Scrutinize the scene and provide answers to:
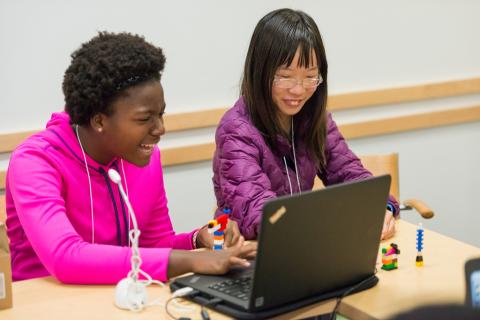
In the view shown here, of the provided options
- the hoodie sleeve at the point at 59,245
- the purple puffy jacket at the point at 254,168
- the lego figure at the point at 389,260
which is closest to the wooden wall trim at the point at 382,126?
the purple puffy jacket at the point at 254,168

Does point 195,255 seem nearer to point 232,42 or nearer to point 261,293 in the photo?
point 261,293

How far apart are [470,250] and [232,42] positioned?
157cm

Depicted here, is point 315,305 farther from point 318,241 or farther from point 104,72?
point 104,72

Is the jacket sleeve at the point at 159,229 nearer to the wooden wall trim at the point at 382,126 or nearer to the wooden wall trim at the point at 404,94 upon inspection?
the wooden wall trim at the point at 382,126

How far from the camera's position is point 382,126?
3875mm

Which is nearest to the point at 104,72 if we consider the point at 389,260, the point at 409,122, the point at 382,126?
the point at 389,260

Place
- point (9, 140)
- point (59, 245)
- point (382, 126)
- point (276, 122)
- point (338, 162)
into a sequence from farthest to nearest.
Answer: point (382, 126) < point (9, 140) < point (338, 162) < point (276, 122) < point (59, 245)

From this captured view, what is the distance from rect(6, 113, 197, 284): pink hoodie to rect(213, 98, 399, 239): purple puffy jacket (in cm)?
19

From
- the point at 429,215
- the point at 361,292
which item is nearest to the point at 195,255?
the point at 361,292

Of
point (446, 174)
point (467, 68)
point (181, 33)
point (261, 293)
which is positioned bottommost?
point (446, 174)

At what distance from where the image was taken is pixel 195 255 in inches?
76.3

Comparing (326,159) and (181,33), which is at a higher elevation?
(181,33)

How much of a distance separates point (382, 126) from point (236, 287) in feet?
7.26

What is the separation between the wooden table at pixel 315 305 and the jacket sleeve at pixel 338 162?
537mm
